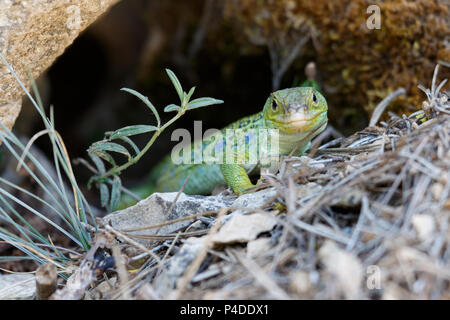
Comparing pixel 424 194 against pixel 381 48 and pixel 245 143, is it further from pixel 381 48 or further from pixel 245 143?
pixel 381 48

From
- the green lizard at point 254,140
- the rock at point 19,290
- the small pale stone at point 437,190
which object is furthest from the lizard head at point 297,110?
the rock at point 19,290

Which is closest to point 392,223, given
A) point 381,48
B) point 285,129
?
point 285,129

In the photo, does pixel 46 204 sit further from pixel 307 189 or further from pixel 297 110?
pixel 297 110

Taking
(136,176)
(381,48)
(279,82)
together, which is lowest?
(136,176)

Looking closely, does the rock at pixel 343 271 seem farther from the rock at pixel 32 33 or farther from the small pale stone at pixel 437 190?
the rock at pixel 32 33

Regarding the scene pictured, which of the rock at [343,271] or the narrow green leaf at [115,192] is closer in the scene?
the rock at [343,271]

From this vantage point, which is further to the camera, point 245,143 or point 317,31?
point 317,31
